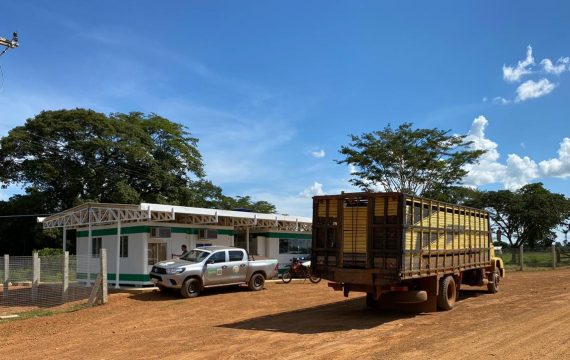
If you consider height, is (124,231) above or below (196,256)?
above

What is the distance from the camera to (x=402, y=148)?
117 feet

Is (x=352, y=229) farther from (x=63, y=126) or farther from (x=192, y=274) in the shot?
(x=63, y=126)

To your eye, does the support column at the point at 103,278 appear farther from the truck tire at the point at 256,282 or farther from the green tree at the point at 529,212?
the green tree at the point at 529,212

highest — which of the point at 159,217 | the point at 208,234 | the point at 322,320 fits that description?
the point at 159,217

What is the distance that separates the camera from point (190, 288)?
19.2 m

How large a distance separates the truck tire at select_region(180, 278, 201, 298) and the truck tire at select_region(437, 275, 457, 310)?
357 inches

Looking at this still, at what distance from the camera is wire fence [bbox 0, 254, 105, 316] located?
19125mm

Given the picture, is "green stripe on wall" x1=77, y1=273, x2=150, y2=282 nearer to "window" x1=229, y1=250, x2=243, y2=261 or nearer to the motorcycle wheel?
"window" x1=229, y1=250, x2=243, y2=261

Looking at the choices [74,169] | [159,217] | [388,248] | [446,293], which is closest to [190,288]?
[159,217]

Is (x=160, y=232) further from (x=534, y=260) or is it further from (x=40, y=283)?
(x=534, y=260)

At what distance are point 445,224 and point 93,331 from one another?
935cm

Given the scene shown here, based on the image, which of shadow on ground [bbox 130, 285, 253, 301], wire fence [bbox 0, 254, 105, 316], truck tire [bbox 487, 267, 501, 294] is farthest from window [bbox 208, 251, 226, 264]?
truck tire [bbox 487, 267, 501, 294]

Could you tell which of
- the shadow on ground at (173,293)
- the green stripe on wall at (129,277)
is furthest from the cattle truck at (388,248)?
the green stripe on wall at (129,277)

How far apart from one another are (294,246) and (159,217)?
1075 cm
